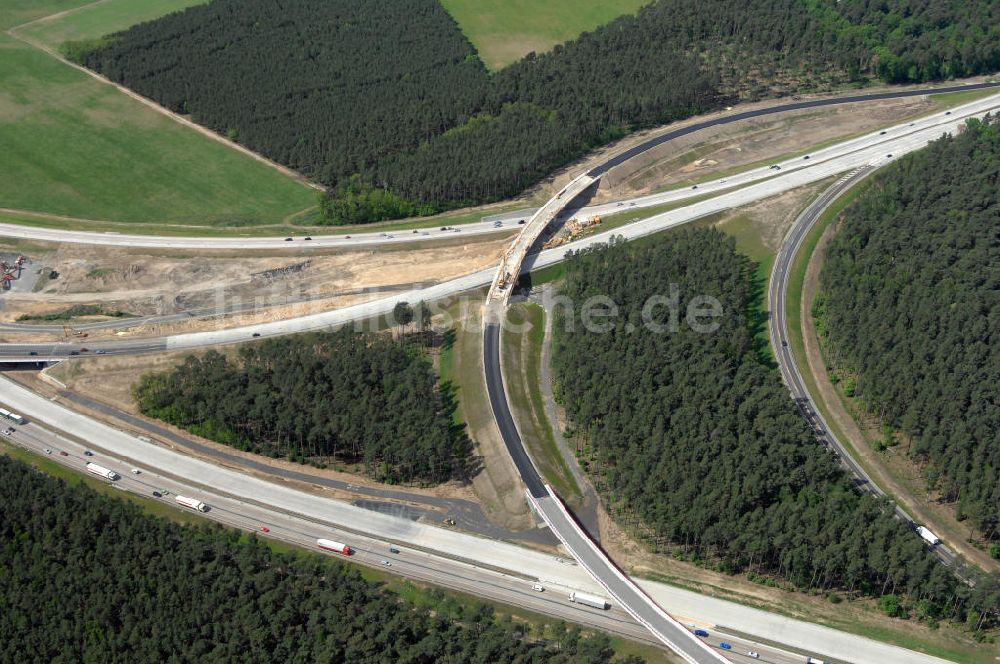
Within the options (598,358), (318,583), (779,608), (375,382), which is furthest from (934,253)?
(318,583)

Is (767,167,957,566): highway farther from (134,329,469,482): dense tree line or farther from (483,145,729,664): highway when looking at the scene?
(134,329,469,482): dense tree line

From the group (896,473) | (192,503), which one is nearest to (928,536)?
(896,473)

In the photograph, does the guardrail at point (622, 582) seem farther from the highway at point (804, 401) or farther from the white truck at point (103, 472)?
the white truck at point (103, 472)

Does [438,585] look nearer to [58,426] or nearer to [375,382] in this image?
[375,382]

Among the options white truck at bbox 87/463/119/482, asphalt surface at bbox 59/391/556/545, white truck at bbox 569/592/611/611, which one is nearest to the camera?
white truck at bbox 569/592/611/611

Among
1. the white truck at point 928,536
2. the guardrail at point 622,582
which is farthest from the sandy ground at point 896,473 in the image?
the guardrail at point 622,582

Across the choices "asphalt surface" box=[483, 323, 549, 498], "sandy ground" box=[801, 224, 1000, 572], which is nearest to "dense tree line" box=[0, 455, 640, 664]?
"asphalt surface" box=[483, 323, 549, 498]
